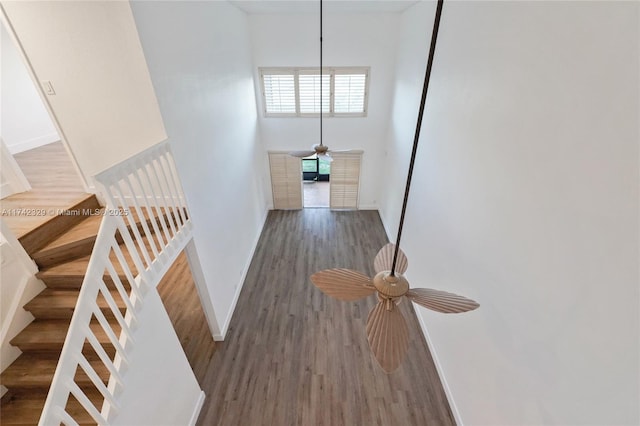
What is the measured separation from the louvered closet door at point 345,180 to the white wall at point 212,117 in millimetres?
2263

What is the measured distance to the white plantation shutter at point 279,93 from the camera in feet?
19.0

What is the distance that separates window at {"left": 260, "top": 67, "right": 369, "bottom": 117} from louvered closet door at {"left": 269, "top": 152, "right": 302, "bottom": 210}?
3.60ft

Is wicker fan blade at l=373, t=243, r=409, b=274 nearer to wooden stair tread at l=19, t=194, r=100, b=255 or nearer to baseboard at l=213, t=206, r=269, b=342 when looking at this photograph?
wooden stair tread at l=19, t=194, r=100, b=255

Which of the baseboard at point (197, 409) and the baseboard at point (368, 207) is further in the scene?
the baseboard at point (368, 207)

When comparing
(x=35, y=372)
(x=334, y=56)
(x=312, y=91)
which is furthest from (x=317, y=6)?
(x=35, y=372)

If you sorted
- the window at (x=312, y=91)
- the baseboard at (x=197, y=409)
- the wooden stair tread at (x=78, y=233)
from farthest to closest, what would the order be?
the window at (x=312, y=91) < the baseboard at (x=197, y=409) < the wooden stair tread at (x=78, y=233)

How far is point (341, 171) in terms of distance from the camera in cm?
688

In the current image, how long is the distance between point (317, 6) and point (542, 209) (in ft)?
16.1

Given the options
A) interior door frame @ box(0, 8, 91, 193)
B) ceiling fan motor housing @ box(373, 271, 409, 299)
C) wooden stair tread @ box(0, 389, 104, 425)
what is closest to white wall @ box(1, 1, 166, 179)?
interior door frame @ box(0, 8, 91, 193)

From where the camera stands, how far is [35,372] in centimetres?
197

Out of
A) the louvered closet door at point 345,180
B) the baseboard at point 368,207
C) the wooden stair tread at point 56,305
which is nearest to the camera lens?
the wooden stair tread at point 56,305

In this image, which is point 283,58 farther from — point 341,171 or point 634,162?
point 634,162

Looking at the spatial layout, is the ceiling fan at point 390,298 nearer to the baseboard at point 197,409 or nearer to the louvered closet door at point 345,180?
the baseboard at point 197,409

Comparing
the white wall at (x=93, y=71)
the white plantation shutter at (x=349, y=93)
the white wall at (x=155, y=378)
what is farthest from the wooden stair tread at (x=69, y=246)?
the white plantation shutter at (x=349, y=93)
